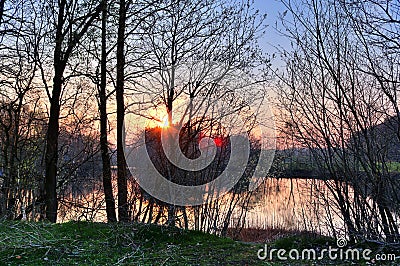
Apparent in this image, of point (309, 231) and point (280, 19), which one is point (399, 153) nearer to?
point (309, 231)

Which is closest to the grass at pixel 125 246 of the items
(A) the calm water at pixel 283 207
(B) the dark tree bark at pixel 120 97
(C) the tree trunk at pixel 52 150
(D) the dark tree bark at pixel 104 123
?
(A) the calm water at pixel 283 207

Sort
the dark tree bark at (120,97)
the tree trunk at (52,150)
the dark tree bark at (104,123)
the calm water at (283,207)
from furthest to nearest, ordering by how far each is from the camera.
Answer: the tree trunk at (52,150), the dark tree bark at (104,123), the dark tree bark at (120,97), the calm water at (283,207)

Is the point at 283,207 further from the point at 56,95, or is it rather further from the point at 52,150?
the point at 56,95


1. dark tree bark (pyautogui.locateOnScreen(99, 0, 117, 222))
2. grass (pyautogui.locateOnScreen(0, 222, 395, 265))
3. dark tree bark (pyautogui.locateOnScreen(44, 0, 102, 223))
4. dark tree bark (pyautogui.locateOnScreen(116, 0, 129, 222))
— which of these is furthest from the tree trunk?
grass (pyautogui.locateOnScreen(0, 222, 395, 265))

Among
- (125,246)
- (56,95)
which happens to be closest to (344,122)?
(125,246)

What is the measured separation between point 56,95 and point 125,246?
134 inches

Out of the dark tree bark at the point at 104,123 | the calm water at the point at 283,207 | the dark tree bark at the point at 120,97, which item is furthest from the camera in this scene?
the dark tree bark at the point at 104,123

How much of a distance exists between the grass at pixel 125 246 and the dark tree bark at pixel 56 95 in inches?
75.1

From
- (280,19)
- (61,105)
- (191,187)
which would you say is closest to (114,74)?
(61,105)

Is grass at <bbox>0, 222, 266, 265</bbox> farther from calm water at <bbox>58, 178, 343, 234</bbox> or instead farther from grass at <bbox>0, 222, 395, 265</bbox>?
calm water at <bbox>58, 178, 343, 234</bbox>

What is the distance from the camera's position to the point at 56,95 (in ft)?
19.7

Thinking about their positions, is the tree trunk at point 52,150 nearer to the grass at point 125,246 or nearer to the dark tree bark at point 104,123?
the dark tree bark at point 104,123

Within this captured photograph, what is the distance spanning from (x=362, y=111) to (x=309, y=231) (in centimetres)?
157

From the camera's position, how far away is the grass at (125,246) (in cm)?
304
